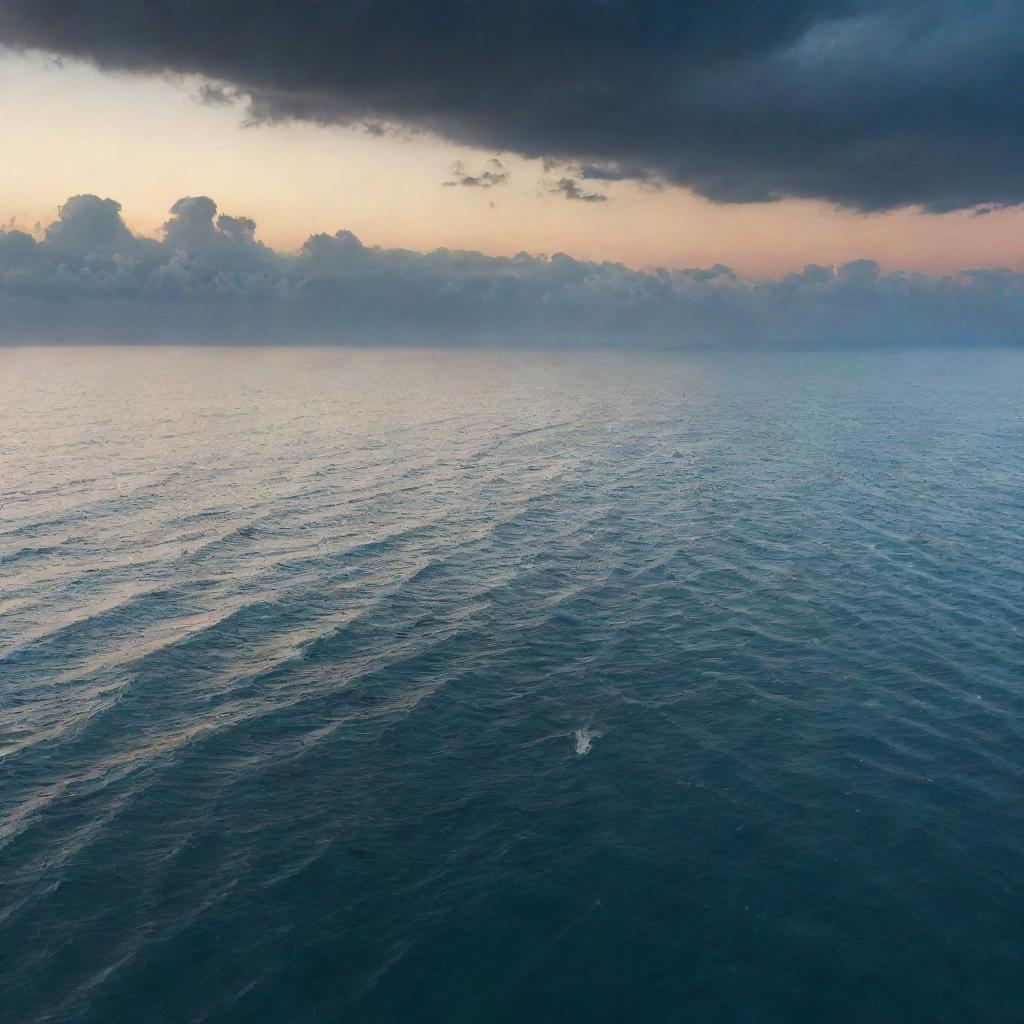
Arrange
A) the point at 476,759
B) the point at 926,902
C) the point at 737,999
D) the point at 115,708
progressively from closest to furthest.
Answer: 1. the point at 737,999
2. the point at 926,902
3. the point at 476,759
4. the point at 115,708

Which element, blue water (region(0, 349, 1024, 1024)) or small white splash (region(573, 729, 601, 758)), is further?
small white splash (region(573, 729, 601, 758))

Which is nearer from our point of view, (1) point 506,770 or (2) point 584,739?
(1) point 506,770

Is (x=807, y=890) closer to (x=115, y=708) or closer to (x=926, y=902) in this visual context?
(x=926, y=902)

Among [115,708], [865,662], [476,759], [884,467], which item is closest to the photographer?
[476,759]

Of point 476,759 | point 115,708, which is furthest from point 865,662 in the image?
point 115,708
